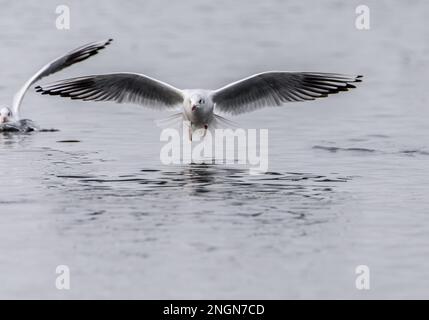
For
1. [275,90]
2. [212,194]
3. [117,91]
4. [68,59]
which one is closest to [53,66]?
[68,59]

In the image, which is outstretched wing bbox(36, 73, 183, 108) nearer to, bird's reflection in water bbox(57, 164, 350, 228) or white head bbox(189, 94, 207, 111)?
white head bbox(189, 94, 207, 111)

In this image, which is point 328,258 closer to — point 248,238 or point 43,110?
point 248,238

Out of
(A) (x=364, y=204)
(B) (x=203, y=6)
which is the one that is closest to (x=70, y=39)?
(B) (x=203, y=6)

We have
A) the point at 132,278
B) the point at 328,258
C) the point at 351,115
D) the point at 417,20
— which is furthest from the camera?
the point at 417,20

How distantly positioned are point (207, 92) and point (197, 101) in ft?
1.45

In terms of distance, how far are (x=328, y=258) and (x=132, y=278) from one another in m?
1.72

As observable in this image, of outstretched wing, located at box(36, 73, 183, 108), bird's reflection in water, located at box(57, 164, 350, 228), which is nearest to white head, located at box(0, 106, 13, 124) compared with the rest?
outstretched wing, located at box(36, 73, 183, 108)

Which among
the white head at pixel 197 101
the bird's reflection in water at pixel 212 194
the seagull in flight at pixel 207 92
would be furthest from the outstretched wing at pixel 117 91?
the bird's reflection in water at pixel 212 194

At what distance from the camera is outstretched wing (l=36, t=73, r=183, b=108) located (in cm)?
1555

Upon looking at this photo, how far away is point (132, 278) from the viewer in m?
9.57

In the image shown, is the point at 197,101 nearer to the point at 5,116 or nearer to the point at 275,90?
the point at 275,90

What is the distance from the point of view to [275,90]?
15508 mm

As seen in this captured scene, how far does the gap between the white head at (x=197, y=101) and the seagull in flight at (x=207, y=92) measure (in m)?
0.03

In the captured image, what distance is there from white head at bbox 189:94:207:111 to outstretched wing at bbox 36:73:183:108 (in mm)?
475
